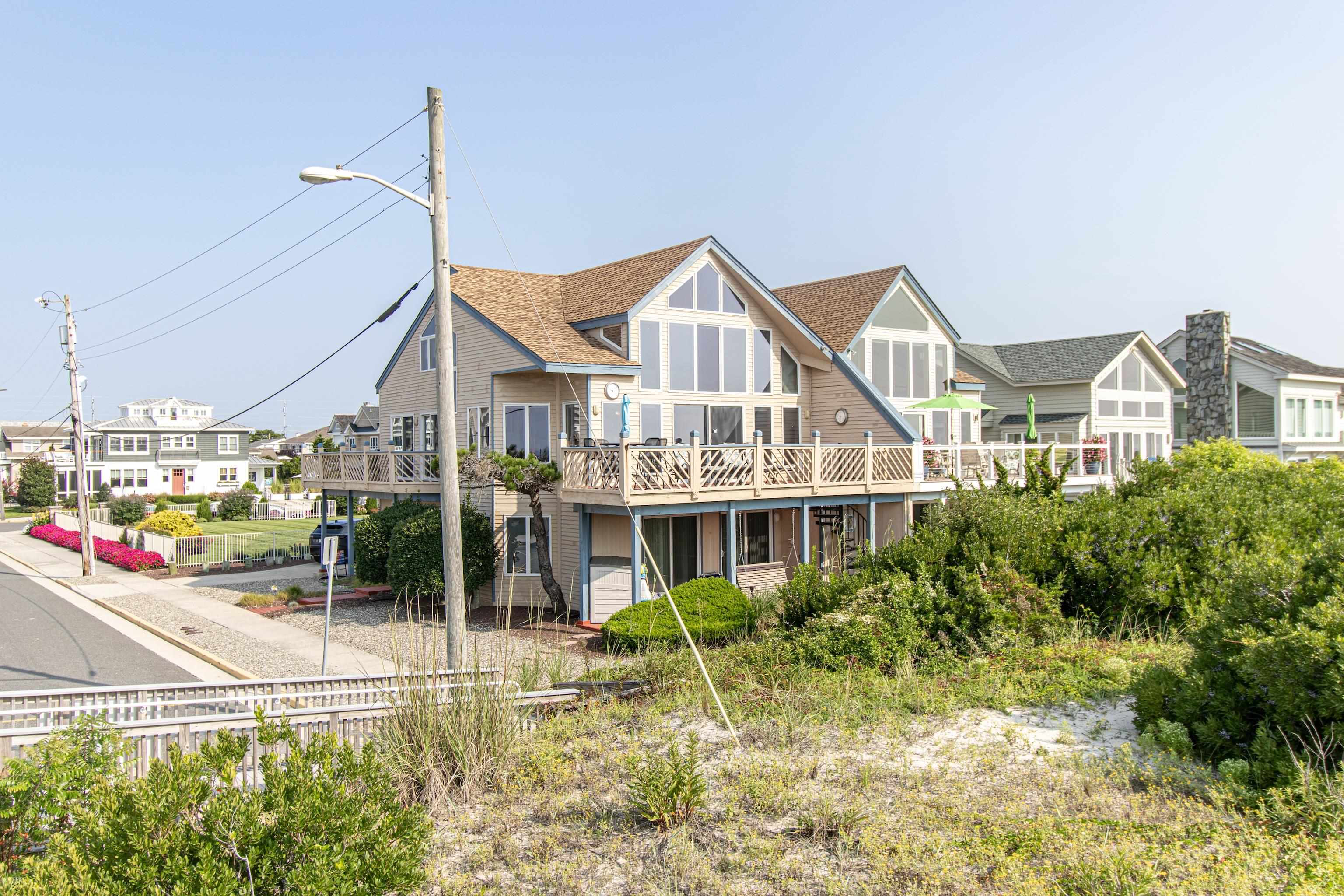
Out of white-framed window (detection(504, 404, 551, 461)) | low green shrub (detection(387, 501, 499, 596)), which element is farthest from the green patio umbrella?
low green shrub (detection(387, 501, 499, 596))

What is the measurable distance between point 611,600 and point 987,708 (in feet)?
35.9

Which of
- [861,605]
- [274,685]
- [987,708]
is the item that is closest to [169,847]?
[274,685]

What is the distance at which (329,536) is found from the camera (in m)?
30.0

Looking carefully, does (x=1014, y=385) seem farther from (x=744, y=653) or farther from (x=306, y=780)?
(x=306, y=780)

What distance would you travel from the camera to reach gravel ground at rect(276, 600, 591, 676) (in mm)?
14859

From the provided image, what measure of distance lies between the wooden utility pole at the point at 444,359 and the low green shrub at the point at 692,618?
13.8 ft

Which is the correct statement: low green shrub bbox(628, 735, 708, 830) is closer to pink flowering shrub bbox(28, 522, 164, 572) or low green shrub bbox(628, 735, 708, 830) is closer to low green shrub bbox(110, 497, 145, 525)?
pink flowering shrub bbox(28, 522, 164, 572)

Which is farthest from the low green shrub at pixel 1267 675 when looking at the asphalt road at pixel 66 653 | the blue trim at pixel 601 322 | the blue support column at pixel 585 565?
the asphalt road at pixel 66 653

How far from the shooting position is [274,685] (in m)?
10.3

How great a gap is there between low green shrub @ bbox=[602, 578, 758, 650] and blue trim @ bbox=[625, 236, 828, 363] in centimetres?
734

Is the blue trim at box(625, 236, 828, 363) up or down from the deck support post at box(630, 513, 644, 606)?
up

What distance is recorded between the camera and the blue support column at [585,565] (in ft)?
62.3

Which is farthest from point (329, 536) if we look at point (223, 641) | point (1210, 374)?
point (1210, 374)

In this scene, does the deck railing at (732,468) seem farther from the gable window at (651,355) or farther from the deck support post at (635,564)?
the gable window at (651,355)
